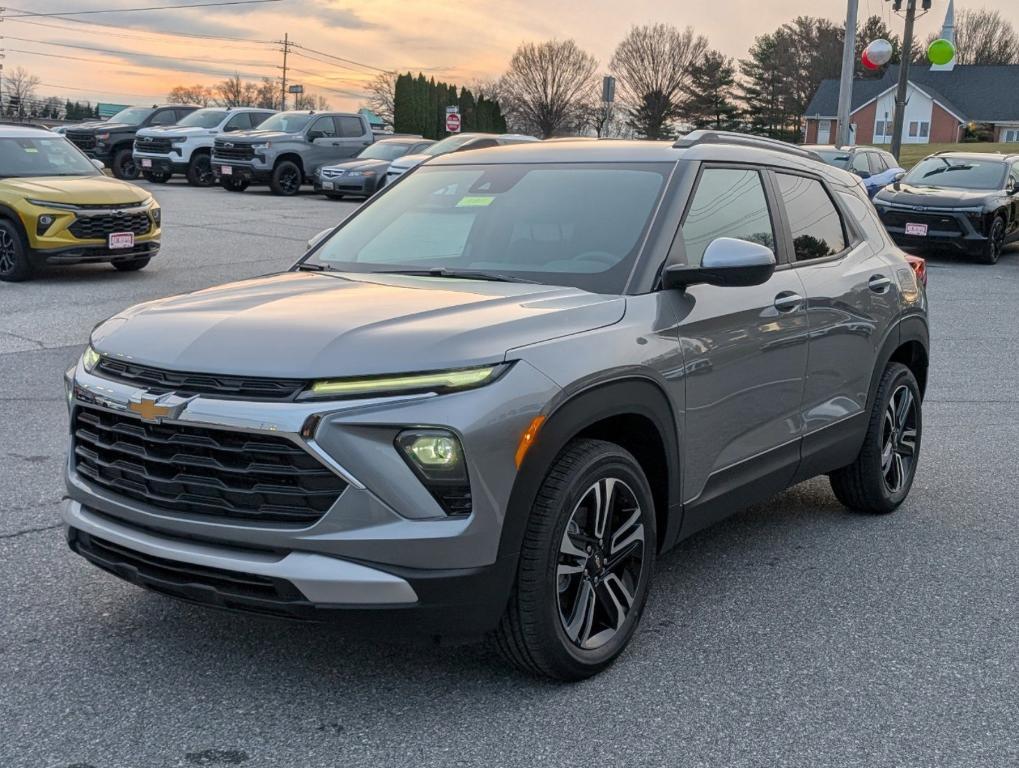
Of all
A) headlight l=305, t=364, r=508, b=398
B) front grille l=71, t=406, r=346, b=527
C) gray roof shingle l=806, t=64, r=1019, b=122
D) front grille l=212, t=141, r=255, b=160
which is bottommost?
front grille l=71, t=406, r=346, b=527

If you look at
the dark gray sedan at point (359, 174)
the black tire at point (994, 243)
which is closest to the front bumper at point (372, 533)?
the black tire at point (994, 243)

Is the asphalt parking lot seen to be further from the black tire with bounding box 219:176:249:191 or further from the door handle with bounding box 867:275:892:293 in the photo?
the black tire with bounding box 219:176:249:191

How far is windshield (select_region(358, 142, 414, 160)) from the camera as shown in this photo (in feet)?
91.6

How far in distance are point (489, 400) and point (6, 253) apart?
1160cm

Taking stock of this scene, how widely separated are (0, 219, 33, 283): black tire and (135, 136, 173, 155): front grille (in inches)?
706

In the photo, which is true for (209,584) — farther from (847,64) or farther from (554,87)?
(554,87)

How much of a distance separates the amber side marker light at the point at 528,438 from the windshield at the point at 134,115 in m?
32.1

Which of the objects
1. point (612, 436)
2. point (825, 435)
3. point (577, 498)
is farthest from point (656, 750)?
point (825, 435)

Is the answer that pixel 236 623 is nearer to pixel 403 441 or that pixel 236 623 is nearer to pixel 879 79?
pixel 403 441

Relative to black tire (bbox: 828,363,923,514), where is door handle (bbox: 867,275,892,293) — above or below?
above

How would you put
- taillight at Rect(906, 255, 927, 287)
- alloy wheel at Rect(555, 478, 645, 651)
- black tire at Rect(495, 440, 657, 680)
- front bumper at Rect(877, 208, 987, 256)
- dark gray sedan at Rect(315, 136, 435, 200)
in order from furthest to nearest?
dark gray sedan at Rect(315, 136, 435, 200) < front bumper at Rect(877, 208, 987, 256) < taillight at Rect(906, 255, 927, 287) < alloy wheel at Rect(555, 478, 645, 651) < black tire at Rect(495, 440, 657, 680)

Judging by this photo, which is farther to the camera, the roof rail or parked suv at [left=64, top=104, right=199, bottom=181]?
parked suv at [left=64, top=104, right=199, bottom=181]

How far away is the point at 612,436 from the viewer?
3961 mm

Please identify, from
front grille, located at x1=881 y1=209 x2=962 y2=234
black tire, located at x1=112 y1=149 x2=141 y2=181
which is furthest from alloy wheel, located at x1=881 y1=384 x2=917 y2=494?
black tire, located at x1=112 y1=149 x2=141 y2=181
